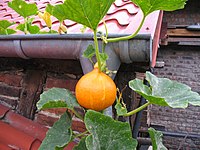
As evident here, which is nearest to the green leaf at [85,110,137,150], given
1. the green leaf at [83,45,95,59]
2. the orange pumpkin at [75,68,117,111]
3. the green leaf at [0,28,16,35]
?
the orange pumpkin at [75,68,117,111]

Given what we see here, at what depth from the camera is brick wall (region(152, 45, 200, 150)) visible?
4539 mm

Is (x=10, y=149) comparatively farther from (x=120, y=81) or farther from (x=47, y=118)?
(x=120, y=81)

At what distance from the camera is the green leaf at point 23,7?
0.99 metres

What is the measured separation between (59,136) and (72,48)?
0.33 meters

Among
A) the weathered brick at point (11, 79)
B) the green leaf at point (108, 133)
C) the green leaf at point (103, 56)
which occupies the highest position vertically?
the green leaf at point (103, 56)

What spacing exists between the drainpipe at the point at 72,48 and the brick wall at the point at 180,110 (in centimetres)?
393

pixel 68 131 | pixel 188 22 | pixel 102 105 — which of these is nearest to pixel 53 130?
pixel 68 131

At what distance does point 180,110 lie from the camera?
464 centimetres

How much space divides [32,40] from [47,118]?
1.74 feet

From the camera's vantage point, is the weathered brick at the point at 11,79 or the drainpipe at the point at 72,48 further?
the weathered brick at the point at 11,79

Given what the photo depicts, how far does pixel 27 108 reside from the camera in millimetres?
1353

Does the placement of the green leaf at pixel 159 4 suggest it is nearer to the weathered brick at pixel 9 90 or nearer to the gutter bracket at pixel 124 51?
the gutter bracket at pixel 124 51

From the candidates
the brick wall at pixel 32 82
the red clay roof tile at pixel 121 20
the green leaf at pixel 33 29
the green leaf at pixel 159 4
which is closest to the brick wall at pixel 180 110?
the red clay roof tile at pixel 121 20

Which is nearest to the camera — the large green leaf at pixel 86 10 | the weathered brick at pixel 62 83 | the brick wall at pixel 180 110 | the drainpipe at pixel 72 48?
the large green leaf at pixel 86 10
